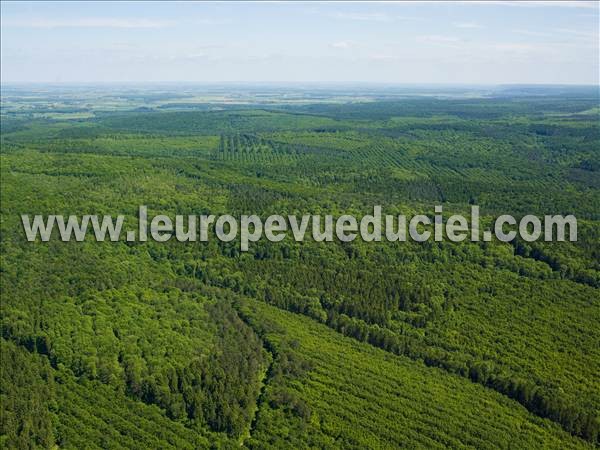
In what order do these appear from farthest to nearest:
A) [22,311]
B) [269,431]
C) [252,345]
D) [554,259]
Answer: [554,259] → [22,311] → [252,345] → [269,431]

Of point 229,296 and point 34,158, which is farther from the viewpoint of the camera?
point 34,158

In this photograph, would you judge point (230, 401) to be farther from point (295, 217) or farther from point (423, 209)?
point (423, 209)

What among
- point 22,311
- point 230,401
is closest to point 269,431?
point 230,401

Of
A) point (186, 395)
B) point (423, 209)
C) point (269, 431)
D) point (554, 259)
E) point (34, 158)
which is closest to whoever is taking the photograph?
point (269, 431)

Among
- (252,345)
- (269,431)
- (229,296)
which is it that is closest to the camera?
(269,431)

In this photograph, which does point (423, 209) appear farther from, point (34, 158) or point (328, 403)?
point (34, 158)

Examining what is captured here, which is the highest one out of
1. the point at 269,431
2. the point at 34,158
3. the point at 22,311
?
the point at 34,158

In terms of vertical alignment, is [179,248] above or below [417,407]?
above

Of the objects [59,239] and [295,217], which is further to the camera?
[295,217]

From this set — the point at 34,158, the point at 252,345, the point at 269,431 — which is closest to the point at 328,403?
the point at 269,431
